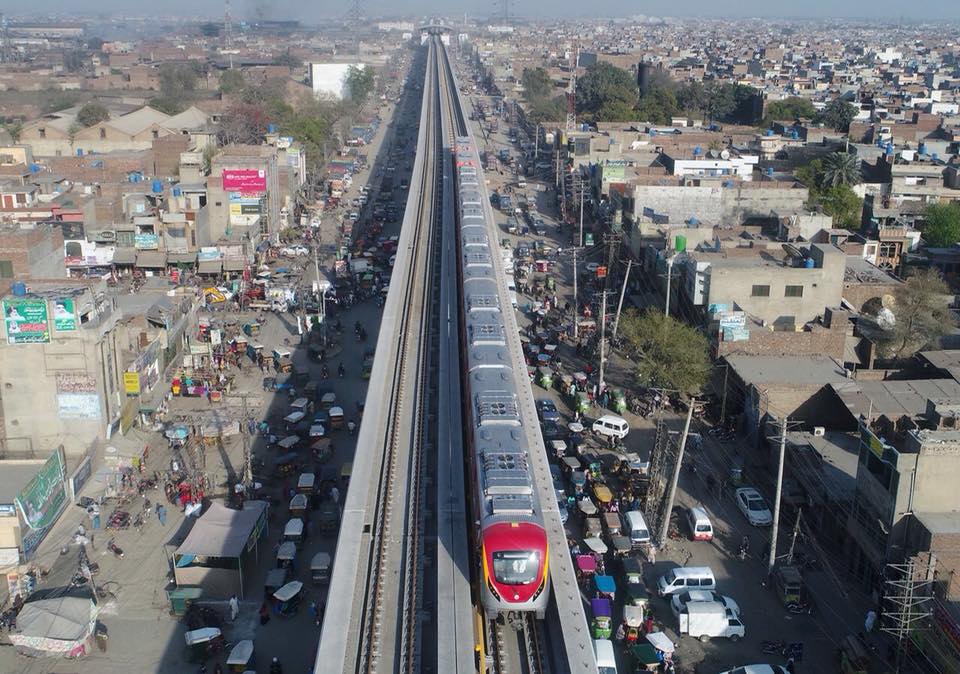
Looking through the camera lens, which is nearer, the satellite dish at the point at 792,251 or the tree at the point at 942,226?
the satellite dish at the point at 792,251

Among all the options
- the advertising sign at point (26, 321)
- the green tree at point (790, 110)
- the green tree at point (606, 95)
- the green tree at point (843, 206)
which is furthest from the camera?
the green tree at point (606, 95)

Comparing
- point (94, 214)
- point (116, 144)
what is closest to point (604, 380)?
point (94, 214)

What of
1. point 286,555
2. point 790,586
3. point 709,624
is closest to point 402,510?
point 286,555

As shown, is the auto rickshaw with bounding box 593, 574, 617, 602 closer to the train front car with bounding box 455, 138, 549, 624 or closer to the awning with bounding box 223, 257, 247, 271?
the train front car with bounding box 455, 138, 549, 624

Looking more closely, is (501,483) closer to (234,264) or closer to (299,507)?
(299,507)

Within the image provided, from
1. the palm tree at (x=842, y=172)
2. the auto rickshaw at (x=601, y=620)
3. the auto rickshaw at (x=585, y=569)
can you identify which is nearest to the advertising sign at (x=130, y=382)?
the auto rickshaw at (x=585, y=569)

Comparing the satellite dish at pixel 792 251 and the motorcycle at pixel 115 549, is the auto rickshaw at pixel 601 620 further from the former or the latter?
the satellite dish at pixel 792 251
